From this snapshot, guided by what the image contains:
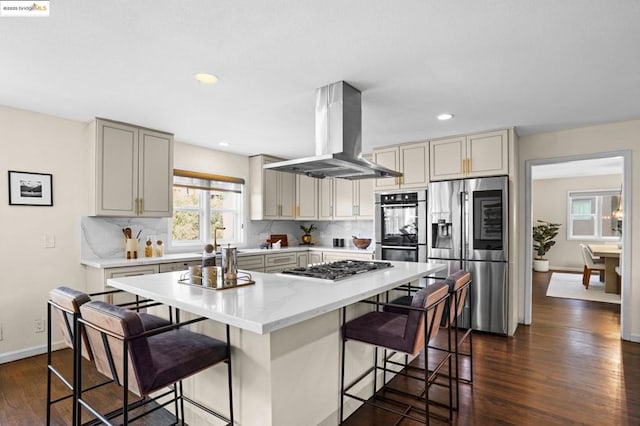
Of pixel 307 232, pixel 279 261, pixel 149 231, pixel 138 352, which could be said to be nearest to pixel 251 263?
pixel 279 261

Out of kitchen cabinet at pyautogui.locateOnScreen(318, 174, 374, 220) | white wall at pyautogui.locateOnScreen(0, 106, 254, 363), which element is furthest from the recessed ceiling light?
kitchen cabinet at pyautogui.locateOnScreen(318, 174, 374, 220)

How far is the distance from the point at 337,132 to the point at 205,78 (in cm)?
105

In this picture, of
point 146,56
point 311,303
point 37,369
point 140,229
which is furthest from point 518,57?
point 37,369

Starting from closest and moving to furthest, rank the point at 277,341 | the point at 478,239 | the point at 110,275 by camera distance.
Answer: the point at 277,341 < the point at 110,275 < the point at 478,239

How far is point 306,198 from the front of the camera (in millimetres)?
5750

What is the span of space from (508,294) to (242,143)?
3694mm

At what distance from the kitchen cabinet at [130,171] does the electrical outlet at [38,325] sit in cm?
112

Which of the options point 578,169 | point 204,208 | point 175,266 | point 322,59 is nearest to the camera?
point 322,59

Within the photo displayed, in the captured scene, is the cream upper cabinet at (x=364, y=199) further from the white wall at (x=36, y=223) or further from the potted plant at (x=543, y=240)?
the potted plant at (x=543, y=240)

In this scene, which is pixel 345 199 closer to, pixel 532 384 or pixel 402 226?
pixel 402 226

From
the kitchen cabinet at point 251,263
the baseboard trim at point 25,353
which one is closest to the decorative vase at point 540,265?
the kitchen cabinet at point 251,263

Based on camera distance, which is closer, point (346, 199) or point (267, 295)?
Answer: point (267, 295)

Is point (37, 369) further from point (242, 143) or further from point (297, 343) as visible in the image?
point (242, 143)

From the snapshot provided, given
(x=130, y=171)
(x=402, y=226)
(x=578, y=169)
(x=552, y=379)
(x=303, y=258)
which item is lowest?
(x=552, y=379)
